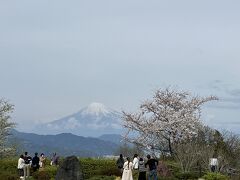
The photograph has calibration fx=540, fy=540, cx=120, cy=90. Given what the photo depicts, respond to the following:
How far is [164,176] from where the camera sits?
1673 inches

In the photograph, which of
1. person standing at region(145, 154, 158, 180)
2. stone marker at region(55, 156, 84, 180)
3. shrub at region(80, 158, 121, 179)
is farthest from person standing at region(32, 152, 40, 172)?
person standing at region(145, 154, 158, 180)

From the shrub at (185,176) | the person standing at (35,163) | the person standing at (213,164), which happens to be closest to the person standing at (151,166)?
the shrub at (185,176)

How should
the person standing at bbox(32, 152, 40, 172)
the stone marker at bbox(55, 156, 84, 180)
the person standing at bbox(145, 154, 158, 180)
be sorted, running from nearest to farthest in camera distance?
1. the stone marker at bbox(55, 156, 84, 180)
2. the person standing at bbox(145, 154, 158, 180)
3. the person standing at bbox(32, 152, 40, 172)

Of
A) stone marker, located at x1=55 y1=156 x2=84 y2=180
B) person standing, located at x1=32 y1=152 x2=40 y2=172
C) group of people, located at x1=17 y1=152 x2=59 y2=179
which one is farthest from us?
person standing, located at x1=32 y1=152 x2=40 y2=172

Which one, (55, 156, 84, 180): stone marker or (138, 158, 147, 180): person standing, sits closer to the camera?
(55, 156, 84, 180): stone marker

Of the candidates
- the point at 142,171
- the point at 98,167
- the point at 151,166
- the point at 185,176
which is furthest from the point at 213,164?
the point at 142,171

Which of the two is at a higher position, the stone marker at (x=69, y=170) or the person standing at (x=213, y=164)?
the person standing at (x=213, y=164)

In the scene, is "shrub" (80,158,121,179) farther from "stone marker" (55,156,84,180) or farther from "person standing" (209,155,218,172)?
"stone marker" (55,156,84,180)

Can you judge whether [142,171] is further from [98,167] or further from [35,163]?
[98,167]

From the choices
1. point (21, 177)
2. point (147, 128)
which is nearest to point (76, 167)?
point (21, 177)

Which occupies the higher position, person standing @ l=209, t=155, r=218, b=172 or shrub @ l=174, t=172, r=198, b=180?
person standing @ l=209, t=155, r=218, b=172

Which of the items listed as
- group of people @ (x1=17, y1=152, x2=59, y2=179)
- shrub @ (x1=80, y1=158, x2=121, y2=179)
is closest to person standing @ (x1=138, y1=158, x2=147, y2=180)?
shrub @ (x1=80, y1=158, x2=121, y2=179)

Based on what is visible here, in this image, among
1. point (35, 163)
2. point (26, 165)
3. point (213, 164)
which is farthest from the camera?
point (213, 164)

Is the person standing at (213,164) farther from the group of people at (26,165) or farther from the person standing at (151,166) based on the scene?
the group of people at (26,165)
